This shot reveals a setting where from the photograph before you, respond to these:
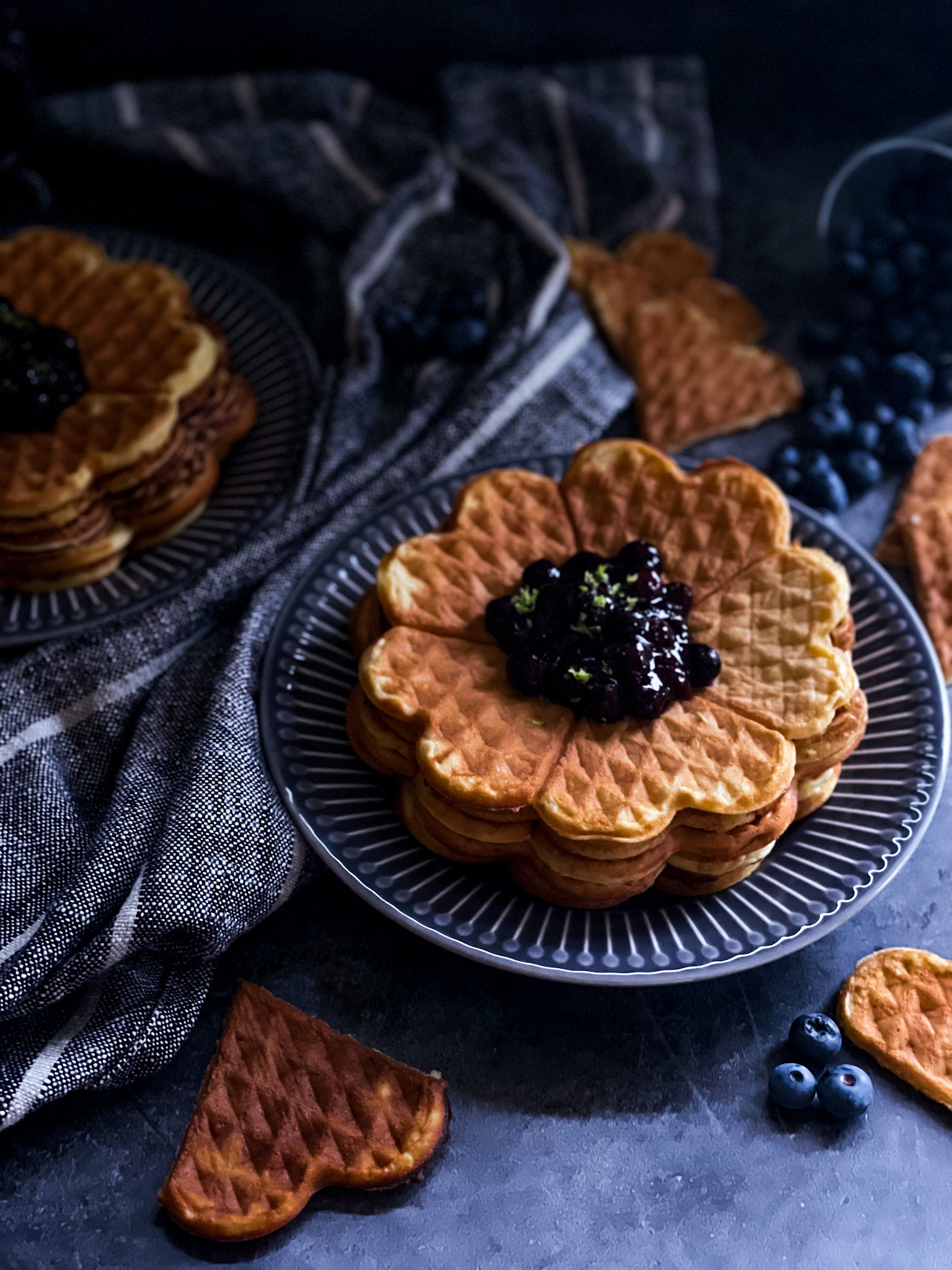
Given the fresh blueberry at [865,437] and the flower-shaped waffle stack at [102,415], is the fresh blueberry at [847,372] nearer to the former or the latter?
the fresh blueberry at [865,437]

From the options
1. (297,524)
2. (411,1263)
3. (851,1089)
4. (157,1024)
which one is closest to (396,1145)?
(411,1263)

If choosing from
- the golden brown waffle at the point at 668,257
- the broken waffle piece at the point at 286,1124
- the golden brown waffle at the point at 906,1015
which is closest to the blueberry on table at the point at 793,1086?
the golden brown waffle at the point at 906,1015

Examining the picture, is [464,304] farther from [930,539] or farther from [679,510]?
[930,539]

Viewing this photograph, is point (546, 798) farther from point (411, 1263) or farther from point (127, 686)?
point (127, 686)

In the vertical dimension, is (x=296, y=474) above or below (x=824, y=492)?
above

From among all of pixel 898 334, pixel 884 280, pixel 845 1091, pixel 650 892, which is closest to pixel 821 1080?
pixel 845 1091

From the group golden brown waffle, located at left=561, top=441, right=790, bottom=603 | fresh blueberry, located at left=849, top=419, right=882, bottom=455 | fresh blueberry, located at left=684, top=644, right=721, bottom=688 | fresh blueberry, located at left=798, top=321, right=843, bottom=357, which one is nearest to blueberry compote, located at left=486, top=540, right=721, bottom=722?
fresh blueberry, located at left=684, top=644, right=721, bottom=688

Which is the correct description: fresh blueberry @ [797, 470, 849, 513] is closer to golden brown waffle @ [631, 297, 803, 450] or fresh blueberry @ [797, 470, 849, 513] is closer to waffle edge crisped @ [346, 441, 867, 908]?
golden brown waffle @ [631, 297, 803, 450]
